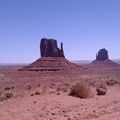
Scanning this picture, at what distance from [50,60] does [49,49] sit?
7.68 meters

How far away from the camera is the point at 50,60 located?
377ft

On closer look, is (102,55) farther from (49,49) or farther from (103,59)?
(49,49)

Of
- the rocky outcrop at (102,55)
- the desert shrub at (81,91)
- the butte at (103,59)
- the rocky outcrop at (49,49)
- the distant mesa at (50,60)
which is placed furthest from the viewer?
the rocky outcrop at (102,55)

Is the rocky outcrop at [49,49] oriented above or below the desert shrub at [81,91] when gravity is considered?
above

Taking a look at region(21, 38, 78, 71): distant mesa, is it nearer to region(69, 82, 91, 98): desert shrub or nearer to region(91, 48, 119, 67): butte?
region(91, 48, 119, 67): butte

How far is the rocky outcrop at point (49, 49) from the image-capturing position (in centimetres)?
12106

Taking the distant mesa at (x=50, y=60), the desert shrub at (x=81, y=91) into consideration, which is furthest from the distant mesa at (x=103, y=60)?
the desert shrub at (x=81, y=91)

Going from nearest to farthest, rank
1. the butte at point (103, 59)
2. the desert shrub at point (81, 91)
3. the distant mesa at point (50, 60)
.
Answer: the desert shrub at point (81, 91) → the distant mesa at point (50, 60) → the butte at point (103, 59)

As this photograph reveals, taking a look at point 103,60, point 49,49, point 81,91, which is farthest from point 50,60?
point 81,91

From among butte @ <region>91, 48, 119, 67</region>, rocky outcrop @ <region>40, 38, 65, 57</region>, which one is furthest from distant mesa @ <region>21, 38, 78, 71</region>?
butte @ <region>91, 48, 119, 67</region>

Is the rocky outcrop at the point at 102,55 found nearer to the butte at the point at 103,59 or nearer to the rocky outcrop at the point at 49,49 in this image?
the butte at the point at 103,59

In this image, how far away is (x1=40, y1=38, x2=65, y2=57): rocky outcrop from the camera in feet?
397

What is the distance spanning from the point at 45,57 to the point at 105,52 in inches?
2400

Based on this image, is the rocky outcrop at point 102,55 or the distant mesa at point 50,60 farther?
the rocky outcrop at point 102,55
